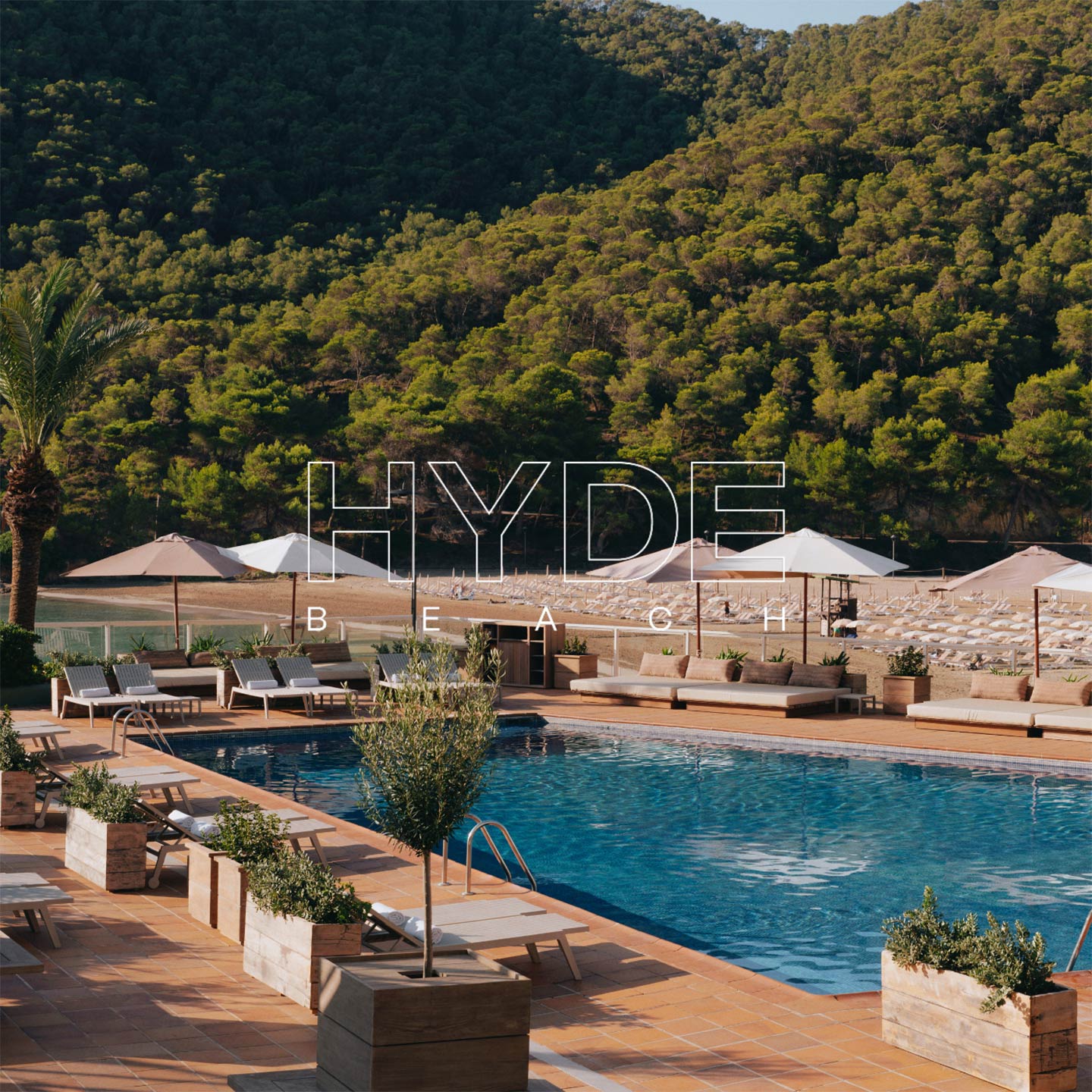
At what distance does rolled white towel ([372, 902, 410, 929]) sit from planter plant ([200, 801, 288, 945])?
0.67 metres

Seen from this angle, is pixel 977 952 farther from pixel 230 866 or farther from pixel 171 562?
pixel 171 562

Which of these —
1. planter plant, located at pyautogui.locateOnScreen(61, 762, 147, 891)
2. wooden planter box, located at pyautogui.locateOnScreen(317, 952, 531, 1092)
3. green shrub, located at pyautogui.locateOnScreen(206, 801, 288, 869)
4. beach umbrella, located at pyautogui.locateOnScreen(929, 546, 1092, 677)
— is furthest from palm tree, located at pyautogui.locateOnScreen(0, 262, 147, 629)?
wooden planter box, located at pyautogui.locateOnScreen(317, 952, 531, 1092)

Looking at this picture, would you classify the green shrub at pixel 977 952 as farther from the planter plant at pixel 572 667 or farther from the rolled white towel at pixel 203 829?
the planter plant at pixel 572 667

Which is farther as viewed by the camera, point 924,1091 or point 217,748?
point 217,748

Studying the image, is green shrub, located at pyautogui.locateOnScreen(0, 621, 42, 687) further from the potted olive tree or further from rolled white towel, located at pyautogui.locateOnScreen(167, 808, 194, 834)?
the potted olive tree

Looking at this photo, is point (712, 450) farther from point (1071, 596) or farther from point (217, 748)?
point (217, 748)

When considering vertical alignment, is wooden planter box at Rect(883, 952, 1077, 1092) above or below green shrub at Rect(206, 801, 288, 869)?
below

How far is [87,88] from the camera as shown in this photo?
9244cm

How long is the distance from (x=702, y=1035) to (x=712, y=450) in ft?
206

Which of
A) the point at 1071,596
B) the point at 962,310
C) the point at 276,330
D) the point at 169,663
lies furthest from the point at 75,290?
the point at 169,663

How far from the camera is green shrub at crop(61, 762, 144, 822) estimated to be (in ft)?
23.0

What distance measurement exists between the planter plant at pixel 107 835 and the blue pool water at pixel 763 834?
7.88 feet

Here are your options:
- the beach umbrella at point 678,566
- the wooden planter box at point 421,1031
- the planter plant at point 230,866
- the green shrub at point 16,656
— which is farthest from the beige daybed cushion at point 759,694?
the wooden planter box at point 421,1031

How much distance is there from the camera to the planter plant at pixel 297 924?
5031mm
